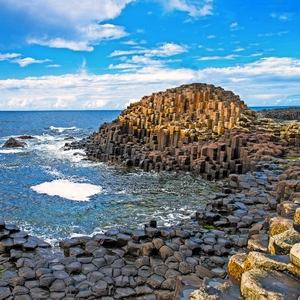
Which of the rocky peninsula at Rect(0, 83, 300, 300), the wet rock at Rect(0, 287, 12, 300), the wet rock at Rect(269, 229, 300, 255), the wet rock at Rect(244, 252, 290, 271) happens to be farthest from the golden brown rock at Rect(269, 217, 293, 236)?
the wet rock at Rect(0, 287, 12, 300)

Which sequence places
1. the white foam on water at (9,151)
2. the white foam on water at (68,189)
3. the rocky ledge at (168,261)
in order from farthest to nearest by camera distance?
the white foam on water at (9,151)
the white foam on water at (68,189)
the rocky ledge at (168,261)

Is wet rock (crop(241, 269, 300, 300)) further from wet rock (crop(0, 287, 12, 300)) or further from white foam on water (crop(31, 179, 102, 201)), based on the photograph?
white foam on water (crop(31, 179, 102, 201))

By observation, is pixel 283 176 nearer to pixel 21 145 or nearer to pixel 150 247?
pixel 150 247

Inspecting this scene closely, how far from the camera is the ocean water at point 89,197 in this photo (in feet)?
39.8

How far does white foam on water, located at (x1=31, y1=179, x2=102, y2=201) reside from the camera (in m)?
16.0

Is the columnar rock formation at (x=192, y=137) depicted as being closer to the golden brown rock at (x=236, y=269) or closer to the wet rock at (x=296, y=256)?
the golden brown rock at (x=236, y=269)

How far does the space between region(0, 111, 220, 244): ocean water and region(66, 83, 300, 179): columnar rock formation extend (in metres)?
1.76

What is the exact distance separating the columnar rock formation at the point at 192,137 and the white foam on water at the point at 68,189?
576 centimetres

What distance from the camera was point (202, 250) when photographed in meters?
9.05

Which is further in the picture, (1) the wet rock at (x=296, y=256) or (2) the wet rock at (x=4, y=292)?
(2) the wet rock at (x=4, y=292)

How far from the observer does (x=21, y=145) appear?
121 ft

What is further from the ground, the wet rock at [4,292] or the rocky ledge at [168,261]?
the rocky ledge at [168,261]

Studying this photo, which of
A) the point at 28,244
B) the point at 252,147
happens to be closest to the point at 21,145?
the point at 252,147

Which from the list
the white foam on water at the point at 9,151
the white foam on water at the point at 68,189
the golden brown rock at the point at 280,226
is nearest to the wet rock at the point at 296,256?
the golden brown rock at the point at 280,226
